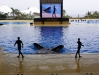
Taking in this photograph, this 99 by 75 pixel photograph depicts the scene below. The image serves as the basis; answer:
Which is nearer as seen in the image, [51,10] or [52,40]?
[52,40]

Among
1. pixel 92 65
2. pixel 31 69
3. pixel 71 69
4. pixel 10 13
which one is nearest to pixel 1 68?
pixel 31 69

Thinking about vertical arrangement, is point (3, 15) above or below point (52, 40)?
above

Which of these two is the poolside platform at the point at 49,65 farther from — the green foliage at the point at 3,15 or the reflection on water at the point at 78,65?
the green foliage at the point at 3,15

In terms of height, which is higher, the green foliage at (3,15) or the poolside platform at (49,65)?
the green foliage at (3,15)

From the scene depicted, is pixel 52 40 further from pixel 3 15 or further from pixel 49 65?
pixel 3 15

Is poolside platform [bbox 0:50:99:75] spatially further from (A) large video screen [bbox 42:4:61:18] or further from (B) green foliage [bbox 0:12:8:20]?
(B) green foliage [bbox 0:12:8:20]

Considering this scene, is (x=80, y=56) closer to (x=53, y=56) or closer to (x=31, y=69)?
(x=53, y=56)

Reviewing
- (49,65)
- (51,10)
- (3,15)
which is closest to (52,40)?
(49,65)

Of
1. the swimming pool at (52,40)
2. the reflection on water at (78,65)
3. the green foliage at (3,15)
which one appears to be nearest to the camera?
the reflection on water at (78,65)

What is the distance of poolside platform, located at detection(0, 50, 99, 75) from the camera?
7.89 meters

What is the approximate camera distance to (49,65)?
8.83 meters

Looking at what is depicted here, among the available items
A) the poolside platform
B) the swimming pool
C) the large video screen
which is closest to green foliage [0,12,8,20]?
the large video screen

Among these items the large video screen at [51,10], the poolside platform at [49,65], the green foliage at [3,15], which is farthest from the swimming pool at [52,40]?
the green foliage at [3,15]

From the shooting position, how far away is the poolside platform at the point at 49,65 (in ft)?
25.9
